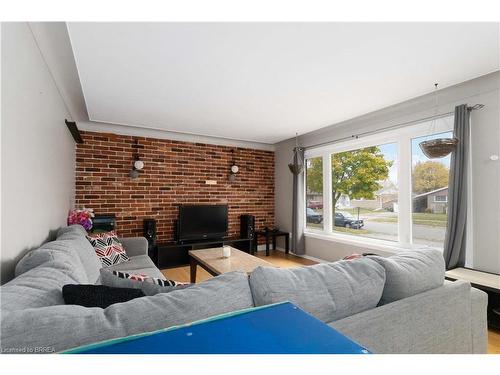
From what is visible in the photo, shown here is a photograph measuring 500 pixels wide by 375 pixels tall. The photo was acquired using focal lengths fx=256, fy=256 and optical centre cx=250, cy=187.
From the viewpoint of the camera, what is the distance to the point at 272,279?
0.99m

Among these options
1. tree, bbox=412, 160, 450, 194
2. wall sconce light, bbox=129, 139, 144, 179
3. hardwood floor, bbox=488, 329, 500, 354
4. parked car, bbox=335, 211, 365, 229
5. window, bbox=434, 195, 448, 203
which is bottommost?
hardwood floor, bbox=488, 329, 500, 354

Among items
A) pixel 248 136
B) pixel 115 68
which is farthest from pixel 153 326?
pixel 248 136

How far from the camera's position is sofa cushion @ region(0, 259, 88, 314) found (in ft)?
2.93

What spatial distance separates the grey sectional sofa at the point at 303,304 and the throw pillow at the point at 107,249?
127cm

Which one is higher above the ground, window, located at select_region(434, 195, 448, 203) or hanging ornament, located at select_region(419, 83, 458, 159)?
hanging ornament, located at select_region(419, 83, 458, 159)

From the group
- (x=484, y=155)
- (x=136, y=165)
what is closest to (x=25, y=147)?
(x=136, y=165)

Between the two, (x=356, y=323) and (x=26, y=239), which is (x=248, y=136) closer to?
(x=26, y=239)

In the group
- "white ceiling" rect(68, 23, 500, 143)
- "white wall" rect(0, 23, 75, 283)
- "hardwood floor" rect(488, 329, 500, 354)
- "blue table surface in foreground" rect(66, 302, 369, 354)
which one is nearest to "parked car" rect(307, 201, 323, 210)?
"white ceiling" rect(68, 23, 500, 143)

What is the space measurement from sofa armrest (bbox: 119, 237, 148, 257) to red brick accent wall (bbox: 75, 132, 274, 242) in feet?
3.52

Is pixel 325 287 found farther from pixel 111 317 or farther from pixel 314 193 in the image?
pixel 314 193

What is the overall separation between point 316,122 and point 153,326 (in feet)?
12.3

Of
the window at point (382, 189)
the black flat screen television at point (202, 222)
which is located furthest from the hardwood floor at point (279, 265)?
the window at point (382, 189)

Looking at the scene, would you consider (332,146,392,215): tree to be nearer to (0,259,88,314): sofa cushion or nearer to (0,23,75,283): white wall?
(0,259,88,314): sofa cushion

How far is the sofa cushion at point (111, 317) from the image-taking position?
0.68 meters
